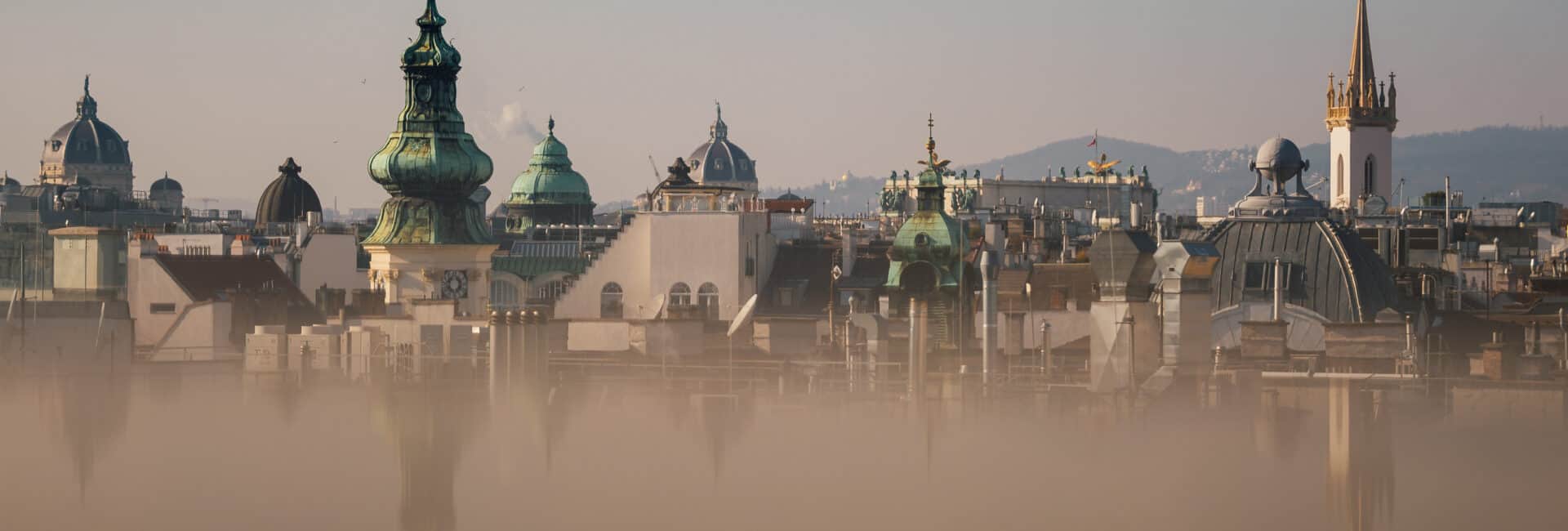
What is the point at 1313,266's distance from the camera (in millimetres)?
63281

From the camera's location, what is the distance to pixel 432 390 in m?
49.7

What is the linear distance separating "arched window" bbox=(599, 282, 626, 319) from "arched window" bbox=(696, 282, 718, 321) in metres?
2.43

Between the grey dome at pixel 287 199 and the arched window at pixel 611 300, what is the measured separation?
59114mm

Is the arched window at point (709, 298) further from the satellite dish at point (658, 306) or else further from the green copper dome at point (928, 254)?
the green copper dome at point (928, 254)

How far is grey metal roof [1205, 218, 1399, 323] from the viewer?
61.7m

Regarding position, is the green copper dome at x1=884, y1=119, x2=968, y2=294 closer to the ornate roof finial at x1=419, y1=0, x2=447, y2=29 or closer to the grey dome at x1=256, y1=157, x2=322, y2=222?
the ornate roof finial at x1=419, y1=0, x2=447, y2=29

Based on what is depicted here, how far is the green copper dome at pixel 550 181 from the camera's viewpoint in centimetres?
13975

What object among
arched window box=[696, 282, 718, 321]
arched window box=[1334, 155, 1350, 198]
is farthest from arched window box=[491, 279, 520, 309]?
arched window box=[1334, 155, 1350, 198]

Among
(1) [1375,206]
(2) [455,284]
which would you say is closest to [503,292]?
(2) [455,284]

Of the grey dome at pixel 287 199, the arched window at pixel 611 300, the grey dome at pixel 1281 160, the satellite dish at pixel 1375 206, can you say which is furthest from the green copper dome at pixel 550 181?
the grey dome at pixel 1281 160

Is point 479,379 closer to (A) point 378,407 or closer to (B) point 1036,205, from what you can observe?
(A) point 378,407

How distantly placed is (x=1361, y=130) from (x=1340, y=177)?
11.1 feet

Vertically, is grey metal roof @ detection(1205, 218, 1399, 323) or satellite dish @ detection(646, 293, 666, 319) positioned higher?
grey metal roof @ detection(1205, 218, 1399, 323)

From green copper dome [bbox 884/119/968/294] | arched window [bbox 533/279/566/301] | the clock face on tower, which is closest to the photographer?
green copper dome [bbox 884/119/968/294]
